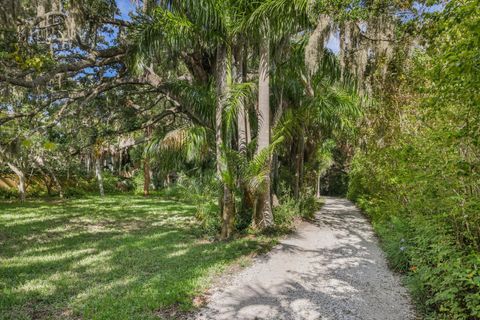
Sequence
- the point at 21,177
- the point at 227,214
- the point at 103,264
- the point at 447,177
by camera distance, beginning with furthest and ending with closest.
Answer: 1. the point at 21,177
2. the point at 227,214
3. the point at 103,264
4. the point at 447,177

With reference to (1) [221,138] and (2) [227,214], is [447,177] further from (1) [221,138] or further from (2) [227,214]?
(2) [227,214]

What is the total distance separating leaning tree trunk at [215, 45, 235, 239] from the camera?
22.3 ft

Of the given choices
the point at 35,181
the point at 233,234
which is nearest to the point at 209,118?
the point at 233,234

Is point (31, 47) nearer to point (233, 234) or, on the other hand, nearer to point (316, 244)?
point (233, 234)

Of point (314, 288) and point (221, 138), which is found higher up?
point (221, 138)

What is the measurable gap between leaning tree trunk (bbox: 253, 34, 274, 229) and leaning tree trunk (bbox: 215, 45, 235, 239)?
0.75 meters

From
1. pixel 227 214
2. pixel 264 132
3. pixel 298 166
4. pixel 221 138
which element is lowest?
pixel 227 214

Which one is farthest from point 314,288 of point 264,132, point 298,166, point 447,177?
point 298,166

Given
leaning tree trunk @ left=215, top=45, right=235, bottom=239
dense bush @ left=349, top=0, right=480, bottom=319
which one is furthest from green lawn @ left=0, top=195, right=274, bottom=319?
dense bush @ left=349, top=0, right=480, bottom=319

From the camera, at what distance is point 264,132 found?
752 cm

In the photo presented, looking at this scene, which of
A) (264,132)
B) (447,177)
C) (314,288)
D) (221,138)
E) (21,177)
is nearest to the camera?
(447,177)

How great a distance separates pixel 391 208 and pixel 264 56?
461 centimetres

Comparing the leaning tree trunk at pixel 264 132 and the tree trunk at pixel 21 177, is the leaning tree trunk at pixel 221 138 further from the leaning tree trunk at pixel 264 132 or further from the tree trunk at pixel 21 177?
the tree trunk at pixel 21 177

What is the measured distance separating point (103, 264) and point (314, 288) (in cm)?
369
